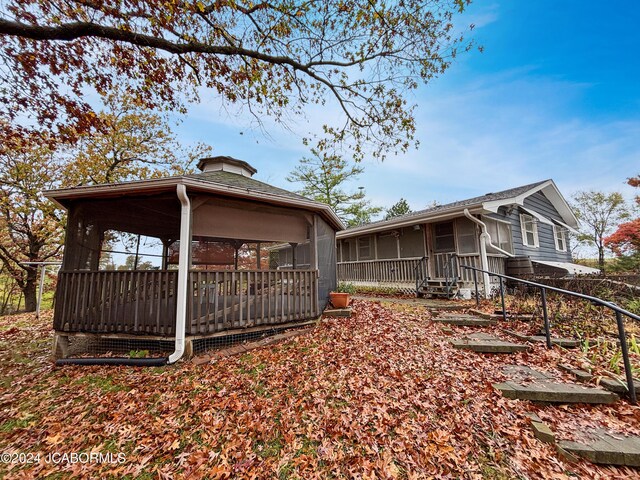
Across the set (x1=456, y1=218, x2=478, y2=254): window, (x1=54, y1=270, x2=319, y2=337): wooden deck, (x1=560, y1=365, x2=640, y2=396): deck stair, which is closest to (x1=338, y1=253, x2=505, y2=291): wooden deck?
(x1=456, y1=218, x2=478, y2=254): window

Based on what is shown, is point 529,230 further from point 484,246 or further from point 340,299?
point 340,299

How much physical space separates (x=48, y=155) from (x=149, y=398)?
12624mm

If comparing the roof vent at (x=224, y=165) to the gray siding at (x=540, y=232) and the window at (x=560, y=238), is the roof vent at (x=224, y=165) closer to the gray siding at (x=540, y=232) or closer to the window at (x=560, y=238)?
the gray siding at (x=540, y=232)

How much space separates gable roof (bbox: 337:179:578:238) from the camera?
8.26 m

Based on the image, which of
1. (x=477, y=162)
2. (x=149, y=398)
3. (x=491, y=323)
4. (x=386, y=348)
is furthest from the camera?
Result: (x=477, y=162)

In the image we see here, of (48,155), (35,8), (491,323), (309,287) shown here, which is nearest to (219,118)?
(35,8)

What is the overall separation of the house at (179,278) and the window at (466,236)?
5.89 m

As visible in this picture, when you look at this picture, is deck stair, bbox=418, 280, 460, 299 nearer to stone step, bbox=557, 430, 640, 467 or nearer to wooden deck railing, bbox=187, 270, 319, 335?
wooden deck railing, bbox=187, 270, 319, 335

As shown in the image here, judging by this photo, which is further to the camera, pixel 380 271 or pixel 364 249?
pixel 364 249

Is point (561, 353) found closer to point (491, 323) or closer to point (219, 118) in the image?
point (491, 323)

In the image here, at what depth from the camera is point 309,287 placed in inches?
237

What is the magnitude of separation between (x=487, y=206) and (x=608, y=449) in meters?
7.02

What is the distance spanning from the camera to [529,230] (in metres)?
11.2

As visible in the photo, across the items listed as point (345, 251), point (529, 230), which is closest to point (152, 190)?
point (345, 251)
